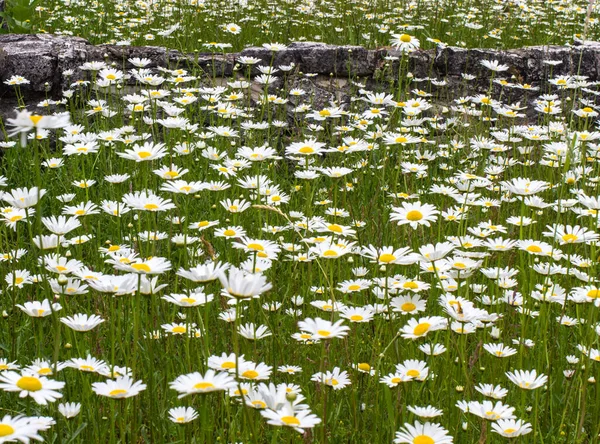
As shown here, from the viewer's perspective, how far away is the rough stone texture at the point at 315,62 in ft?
14.8

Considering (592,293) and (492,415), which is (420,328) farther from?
(592,293)

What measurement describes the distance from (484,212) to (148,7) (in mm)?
4837

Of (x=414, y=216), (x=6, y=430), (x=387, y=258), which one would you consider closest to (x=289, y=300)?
(x=414, y=216)

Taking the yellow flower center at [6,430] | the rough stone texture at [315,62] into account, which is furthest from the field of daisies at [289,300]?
the rough stone texture at [315,62]

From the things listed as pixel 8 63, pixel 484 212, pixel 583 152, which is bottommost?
pixel 484 212

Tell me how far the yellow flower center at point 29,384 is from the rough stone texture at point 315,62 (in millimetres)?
3205

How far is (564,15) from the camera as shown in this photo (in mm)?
7504

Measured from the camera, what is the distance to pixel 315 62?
5129 mm

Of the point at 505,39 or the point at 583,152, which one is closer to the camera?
the point at 583,152

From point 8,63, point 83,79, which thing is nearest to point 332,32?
point 83,79

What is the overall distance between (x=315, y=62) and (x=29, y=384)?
4.14 meters

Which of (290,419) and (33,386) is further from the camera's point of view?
(33,386)

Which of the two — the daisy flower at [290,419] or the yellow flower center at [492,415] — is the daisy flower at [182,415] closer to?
the daisy flower at [290,419]

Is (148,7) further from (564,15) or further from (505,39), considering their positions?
(564,15)
